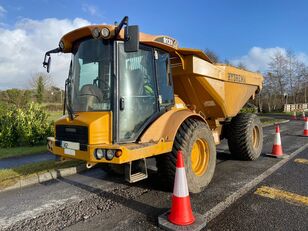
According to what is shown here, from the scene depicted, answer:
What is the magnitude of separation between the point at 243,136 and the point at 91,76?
3.96m

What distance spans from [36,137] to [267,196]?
28.3 ft

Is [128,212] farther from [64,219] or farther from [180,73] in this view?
[180,73]

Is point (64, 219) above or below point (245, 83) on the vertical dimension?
below

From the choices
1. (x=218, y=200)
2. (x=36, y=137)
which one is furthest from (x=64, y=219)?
(x=36, y=137)

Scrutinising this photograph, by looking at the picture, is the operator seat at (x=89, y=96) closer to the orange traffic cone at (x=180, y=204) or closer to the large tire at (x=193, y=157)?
the large tire at (x=193, y=157)

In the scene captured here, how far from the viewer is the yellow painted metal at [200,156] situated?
4.82 m

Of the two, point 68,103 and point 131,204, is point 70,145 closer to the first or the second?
point 68,103

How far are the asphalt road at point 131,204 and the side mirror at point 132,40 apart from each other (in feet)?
7.32

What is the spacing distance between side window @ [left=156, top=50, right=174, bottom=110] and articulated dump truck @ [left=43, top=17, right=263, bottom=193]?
0.05 ft

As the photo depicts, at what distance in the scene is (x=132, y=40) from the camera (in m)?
3.56

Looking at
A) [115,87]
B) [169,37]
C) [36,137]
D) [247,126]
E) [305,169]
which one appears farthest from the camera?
[36,137]

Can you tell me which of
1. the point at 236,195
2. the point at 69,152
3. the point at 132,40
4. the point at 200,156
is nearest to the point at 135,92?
the point at 132,40

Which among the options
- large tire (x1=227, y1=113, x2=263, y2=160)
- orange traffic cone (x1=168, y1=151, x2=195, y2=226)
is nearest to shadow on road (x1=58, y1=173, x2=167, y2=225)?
orange traffic cone (x1=168, y1=151, x2=195, y2=226)

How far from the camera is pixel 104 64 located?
157 inches
